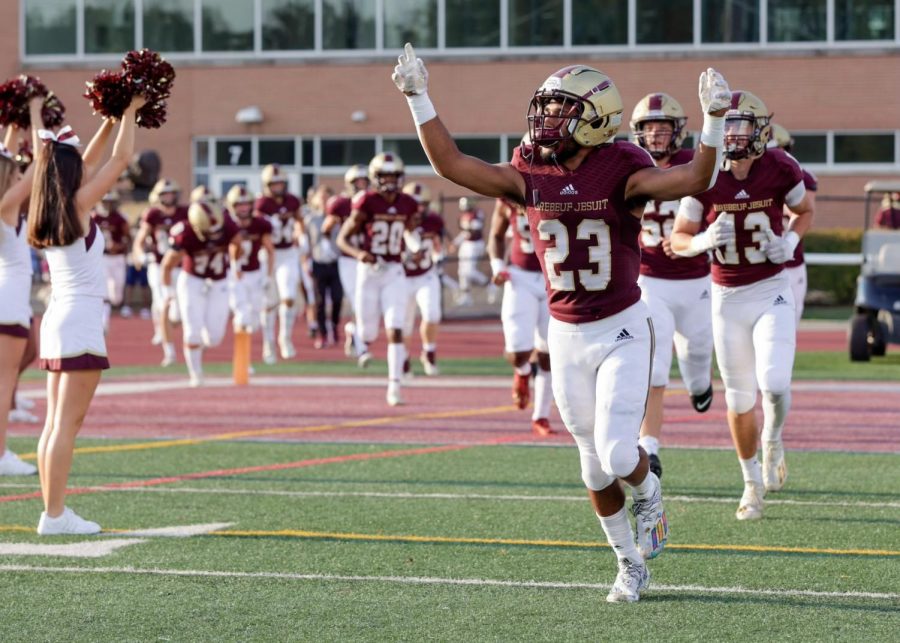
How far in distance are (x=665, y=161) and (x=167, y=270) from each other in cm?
839

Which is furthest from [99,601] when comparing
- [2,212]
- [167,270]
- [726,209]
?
[167,270]

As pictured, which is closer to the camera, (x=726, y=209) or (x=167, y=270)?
(x=726, y=209)

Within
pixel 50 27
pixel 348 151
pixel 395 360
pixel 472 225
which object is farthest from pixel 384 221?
pixel 50 27

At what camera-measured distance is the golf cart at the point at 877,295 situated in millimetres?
16125

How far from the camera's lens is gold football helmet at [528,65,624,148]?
18.4ft

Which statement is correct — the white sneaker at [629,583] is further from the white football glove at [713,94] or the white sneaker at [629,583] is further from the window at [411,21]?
the window at [411,21]

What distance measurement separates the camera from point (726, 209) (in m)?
7.56

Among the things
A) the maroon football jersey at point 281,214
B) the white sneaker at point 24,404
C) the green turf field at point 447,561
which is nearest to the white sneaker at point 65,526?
the green turf field at point 447,561

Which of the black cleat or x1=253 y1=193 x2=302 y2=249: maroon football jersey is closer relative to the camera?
the black cleat

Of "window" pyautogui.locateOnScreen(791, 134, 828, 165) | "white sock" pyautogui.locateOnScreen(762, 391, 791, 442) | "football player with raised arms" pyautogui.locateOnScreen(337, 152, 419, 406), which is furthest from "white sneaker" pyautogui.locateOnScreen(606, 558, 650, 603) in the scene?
"window" pyautogui.locateOnScreen(791, 134, 828, 165)

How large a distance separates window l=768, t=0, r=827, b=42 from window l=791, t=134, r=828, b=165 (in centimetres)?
194

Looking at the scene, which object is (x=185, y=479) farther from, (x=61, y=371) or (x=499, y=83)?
(x=499, y=83)

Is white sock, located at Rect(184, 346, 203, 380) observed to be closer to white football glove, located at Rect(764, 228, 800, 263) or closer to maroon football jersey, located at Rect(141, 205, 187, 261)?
maroon football jersey, located at Rect(141, 205, 187, 261)

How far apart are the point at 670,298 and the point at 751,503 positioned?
1.82 m
